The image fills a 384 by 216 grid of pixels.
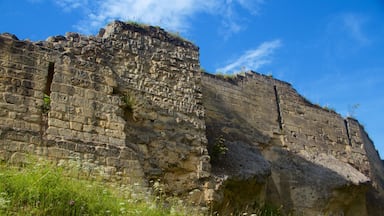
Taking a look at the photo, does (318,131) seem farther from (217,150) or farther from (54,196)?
(54,196)

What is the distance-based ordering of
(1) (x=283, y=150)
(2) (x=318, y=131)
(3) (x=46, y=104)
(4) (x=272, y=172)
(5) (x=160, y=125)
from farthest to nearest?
1. (2) (x=318, y=131)
2. (1) (x=283, y=150)
3. (4) (x=272, y=172)
4. (5) (x=160, y=125)
5. (3) (x=46, y=104)

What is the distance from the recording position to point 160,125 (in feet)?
31.0

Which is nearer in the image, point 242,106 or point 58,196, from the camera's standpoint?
point 58,196

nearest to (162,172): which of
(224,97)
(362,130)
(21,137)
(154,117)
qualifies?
(154,117)

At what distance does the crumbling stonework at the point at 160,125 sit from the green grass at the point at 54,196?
769mm

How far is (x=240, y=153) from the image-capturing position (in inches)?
449

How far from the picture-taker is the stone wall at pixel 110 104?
8047 mm

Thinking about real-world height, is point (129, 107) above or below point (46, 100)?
above

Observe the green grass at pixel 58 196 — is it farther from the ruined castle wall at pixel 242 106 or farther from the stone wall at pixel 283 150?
the ruined castle wall at pixel 242 106

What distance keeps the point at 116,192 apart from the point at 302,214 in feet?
19.9

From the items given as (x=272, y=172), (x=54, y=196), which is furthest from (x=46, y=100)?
(x=272, y=172)

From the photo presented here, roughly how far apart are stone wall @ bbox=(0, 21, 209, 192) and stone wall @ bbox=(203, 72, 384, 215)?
1320 mm

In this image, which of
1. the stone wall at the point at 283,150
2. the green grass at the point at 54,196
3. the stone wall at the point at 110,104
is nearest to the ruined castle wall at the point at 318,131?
the stone wall at the point at 283,150

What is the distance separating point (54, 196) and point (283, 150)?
7868mm
